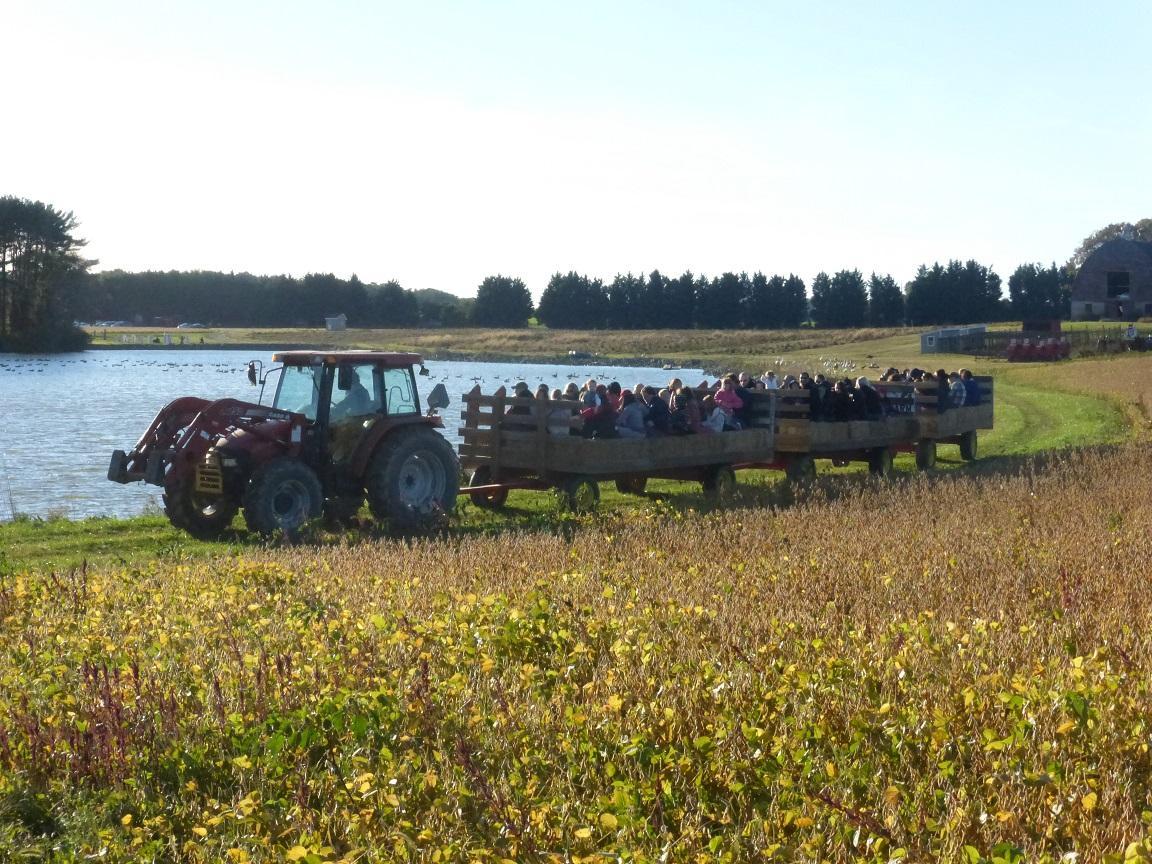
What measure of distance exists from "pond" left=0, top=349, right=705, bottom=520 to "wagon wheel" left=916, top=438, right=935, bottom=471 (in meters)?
6.26

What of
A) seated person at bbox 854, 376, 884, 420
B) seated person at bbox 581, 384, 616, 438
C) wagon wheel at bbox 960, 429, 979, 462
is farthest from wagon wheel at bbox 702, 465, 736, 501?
wagon wheel at bbox 960, 429, 979, 462

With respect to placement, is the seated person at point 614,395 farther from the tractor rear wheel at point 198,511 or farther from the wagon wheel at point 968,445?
Result: the wagon wheel at point 968,445

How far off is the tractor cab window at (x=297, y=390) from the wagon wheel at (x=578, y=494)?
125 inches

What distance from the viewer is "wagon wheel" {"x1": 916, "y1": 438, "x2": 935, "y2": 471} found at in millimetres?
22014

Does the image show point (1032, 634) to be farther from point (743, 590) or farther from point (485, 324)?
point (485, 324)

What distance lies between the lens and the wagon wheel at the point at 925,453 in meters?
22.0

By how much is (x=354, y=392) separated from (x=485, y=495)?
2462mm

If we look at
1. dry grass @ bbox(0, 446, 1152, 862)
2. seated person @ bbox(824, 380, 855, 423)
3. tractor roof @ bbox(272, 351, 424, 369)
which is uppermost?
tractor roof @ bbox(272, 351, 424, 369)

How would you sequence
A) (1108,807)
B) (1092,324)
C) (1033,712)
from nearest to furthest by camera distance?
(1108,807), (1033,712), (1092,324)

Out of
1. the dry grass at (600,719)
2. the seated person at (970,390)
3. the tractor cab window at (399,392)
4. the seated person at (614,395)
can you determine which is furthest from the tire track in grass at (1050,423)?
the dry grass at (600,719)

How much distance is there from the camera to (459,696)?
6023mm

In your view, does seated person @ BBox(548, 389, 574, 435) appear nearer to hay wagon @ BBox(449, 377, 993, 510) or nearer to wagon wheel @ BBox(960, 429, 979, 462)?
hay wagon @ BBox(449, 377, 993, 510)

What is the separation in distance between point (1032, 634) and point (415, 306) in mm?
122294

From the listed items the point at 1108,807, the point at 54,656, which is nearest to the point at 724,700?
the point at 1108,807
